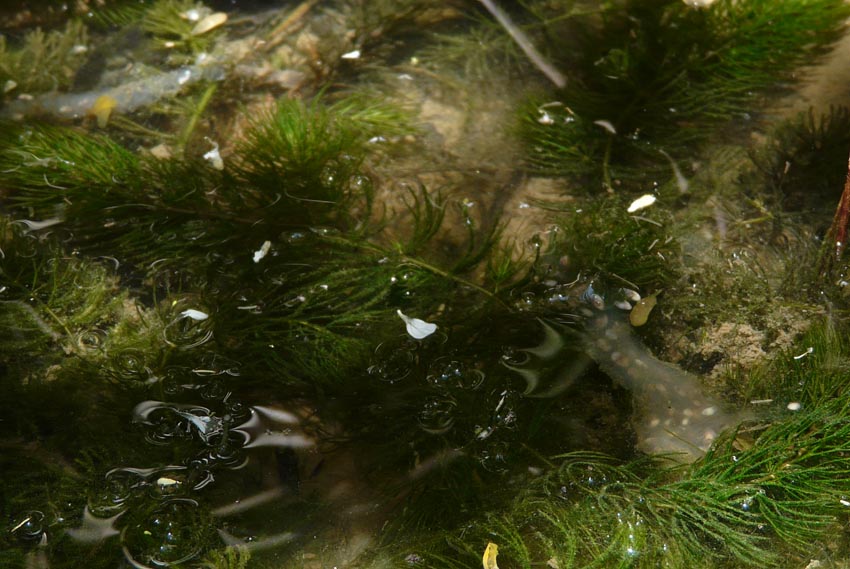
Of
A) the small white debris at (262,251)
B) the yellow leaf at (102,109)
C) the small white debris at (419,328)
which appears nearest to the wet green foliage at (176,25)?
the yellow leaf at (102,109)

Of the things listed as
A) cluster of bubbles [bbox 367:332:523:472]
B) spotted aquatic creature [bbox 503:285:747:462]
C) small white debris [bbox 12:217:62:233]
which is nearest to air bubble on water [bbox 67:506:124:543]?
cluster of bubbles [bbox 367:332:523:472]

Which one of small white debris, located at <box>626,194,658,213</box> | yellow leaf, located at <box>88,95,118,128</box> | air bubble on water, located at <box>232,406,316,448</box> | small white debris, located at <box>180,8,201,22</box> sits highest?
small white debris, located at <box>180,8,201,22</box>

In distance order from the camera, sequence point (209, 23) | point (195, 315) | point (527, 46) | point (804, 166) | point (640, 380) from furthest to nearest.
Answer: point (209, 23), point (527, 46), point (804, 166), point (195, 315), point (640, 380)

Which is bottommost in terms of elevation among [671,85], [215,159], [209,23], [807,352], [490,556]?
[490,556]

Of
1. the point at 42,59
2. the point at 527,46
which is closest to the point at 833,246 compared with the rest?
the point at 527,46

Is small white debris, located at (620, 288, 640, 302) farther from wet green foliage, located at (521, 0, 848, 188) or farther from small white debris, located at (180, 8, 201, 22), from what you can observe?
small white debris, located at (180, 8, 201, 22)

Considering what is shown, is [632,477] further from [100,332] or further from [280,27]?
[280,27]

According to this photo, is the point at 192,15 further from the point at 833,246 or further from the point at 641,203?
the point at 833,246
